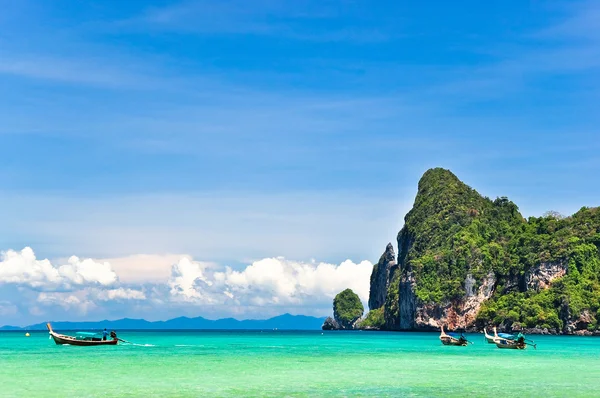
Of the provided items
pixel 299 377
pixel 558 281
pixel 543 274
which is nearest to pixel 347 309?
pixel 543 274

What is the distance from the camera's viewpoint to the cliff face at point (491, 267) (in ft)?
372

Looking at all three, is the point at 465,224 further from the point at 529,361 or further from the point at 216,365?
the point at 216,365

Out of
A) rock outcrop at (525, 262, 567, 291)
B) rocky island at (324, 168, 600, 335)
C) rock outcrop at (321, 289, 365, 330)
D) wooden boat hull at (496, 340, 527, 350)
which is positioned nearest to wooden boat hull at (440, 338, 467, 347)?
wooden boat hull at (496, 340, 527, 350)

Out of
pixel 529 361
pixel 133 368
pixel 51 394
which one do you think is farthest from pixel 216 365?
pixel 529 361

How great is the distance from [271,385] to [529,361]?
23.3 m

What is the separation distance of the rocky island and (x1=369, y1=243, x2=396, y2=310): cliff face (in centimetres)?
2340

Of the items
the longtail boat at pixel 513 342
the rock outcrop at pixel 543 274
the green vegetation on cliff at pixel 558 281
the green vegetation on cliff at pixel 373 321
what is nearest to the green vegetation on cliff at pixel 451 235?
the green vegetation on cliff at pixel 558 281

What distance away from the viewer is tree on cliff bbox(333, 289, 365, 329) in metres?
190

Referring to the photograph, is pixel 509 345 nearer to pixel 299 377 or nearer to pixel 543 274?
pixel 299 377

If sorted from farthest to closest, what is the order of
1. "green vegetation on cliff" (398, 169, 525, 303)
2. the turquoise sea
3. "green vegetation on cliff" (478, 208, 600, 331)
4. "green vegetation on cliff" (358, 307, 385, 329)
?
"green vegetation on cliff" (358, 307, 385, 329) → "green vegetation on cliff" (398, 169, 525, 303) → "green vegetation on cliff" (478, 208, 600, 331) → the turquoise sea

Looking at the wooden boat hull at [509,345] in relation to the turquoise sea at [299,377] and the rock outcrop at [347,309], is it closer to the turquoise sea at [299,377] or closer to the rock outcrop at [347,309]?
the turquoise sea at [299,377]

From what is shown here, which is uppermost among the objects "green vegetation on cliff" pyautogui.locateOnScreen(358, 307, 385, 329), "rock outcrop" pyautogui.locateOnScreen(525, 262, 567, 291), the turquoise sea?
"rock outcrop" pyautogui.locateOnScreen(525, 262, 567, 291)

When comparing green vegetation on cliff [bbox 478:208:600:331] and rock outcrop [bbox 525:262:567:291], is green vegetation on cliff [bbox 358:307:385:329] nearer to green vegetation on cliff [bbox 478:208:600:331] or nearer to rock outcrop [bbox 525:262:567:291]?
green vegetation on cliff [bbox 478:208:600:331]

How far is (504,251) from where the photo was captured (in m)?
133
